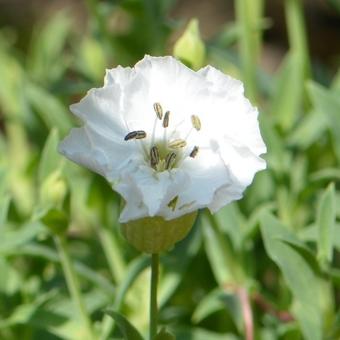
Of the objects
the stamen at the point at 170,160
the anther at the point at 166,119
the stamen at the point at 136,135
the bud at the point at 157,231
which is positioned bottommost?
the bud at the point at 157,231

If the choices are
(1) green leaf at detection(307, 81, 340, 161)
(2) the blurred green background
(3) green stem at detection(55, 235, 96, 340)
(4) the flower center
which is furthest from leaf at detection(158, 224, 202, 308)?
(4) the flower center

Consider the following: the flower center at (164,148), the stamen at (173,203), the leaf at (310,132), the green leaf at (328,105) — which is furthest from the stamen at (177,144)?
the leaf at (310,132)

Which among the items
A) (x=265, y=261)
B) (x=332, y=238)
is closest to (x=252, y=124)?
(x=332, y=238)

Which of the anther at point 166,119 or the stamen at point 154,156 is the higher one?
the anther at point 166,119

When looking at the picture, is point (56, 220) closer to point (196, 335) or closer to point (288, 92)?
point (196, 335)

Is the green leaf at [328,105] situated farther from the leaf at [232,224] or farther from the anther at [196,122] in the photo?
the anther at [196,122]

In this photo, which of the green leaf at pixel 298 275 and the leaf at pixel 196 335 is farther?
the leaf at pixel 196 335
